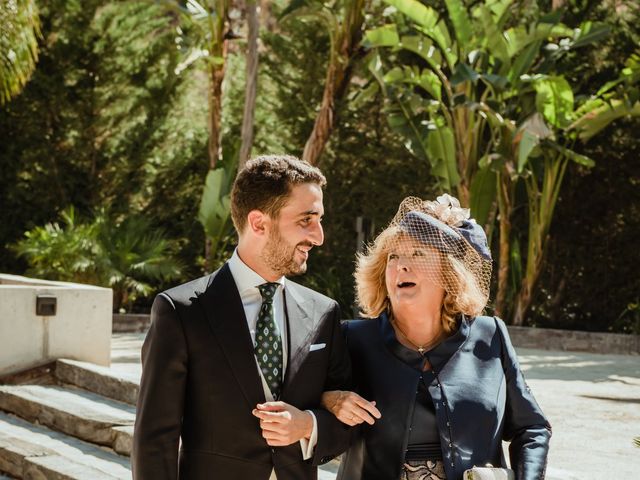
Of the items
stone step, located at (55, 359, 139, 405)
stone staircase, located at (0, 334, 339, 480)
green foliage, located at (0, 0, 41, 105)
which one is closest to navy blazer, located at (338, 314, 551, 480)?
stone staircase, located at (0, 334, 339, 480)

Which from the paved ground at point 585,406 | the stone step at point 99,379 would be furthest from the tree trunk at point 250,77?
the stone step at point 99,379

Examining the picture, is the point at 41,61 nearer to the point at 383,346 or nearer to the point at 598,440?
the point at 598,440

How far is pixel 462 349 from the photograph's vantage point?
330 centimetres

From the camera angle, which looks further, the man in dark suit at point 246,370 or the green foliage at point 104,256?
the green foliage at point 104,256

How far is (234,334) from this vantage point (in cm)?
302

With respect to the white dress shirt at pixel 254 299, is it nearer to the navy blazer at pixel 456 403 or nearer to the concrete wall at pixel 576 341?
the navy blazer at pixel 456 403

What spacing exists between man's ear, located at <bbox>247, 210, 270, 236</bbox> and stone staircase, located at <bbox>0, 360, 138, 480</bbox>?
3932 mm

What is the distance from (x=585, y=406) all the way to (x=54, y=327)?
480 centimetres

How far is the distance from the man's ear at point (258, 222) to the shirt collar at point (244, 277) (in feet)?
0.46

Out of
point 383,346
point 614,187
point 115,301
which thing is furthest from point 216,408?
point 115,301

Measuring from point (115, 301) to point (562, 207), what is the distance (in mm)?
7484

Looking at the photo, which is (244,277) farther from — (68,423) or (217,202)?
(217,202)

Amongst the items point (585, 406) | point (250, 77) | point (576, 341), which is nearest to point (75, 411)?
point (585, 406)

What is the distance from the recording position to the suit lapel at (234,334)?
2986 mm
